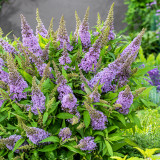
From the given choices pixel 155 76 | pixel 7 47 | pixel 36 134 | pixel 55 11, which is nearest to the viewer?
pixel 36 134

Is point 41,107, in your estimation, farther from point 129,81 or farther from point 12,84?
point 129,81

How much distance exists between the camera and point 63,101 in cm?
179

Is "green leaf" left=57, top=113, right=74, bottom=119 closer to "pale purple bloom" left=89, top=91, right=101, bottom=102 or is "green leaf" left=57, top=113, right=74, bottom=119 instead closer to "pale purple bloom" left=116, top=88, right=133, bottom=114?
"pale purple bloom" left=89, top=91, right=101, bottom=102

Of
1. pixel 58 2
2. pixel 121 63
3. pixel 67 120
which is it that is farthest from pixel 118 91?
pixel 58 2

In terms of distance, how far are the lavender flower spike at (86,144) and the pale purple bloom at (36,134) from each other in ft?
0.87

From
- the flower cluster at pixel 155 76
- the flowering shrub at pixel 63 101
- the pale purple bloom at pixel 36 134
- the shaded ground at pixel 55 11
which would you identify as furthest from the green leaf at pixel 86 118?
the shaded ground at pixel 55 11

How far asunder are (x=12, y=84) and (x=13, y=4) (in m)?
8.77

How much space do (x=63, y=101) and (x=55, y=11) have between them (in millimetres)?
8126

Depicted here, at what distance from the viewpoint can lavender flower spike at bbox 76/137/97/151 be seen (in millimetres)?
1818

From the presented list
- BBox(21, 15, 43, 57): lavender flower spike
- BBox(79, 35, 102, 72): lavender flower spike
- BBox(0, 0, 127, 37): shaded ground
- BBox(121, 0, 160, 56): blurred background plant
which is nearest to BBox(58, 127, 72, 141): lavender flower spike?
BBox(79, 35, 102, 72): lavender flower spike

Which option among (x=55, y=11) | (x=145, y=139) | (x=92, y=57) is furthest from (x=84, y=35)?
(x=55, y=11)

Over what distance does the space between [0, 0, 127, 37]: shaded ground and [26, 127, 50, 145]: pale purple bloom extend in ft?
24.3

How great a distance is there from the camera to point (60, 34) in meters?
2.13

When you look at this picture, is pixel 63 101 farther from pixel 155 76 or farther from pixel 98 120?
pixel 155 76
